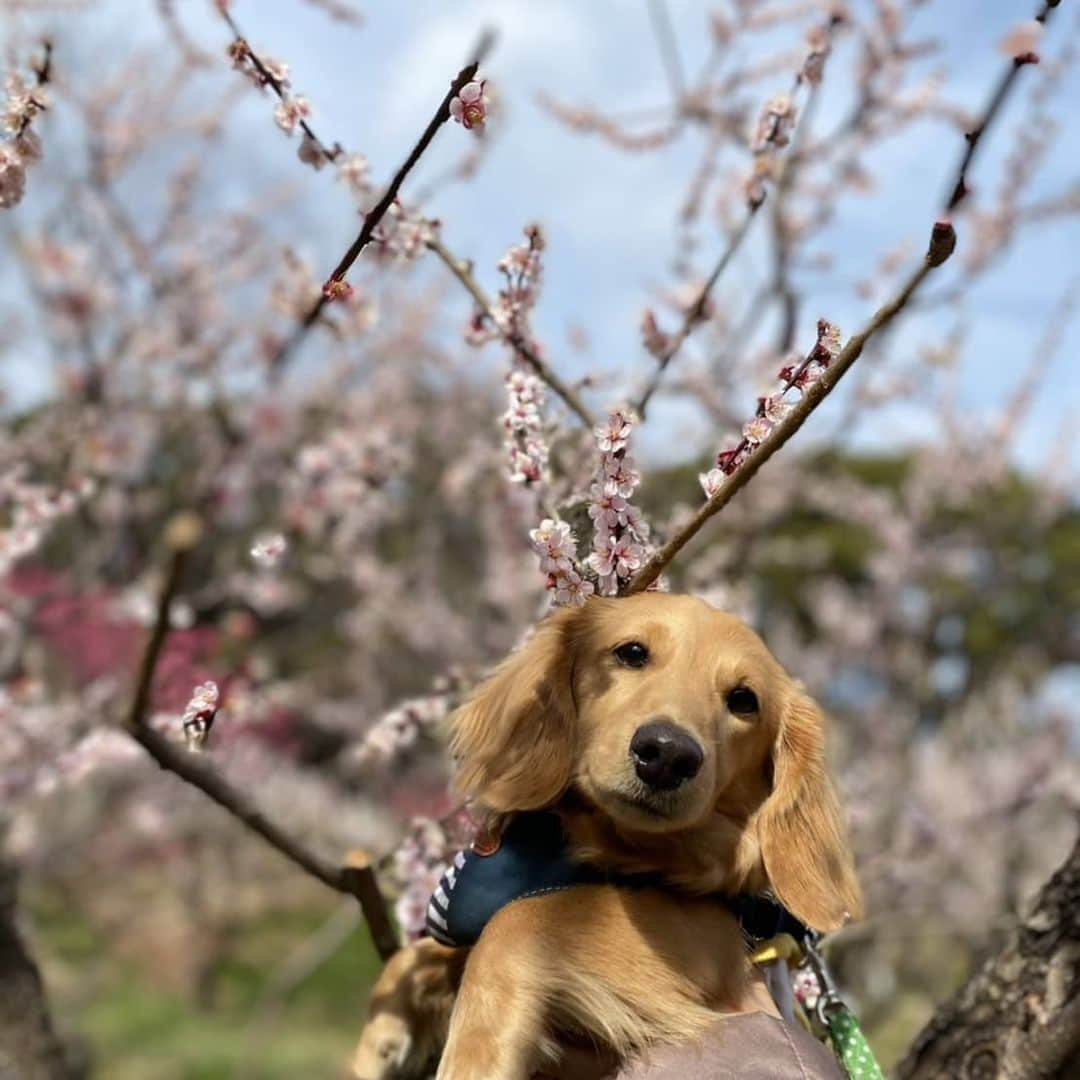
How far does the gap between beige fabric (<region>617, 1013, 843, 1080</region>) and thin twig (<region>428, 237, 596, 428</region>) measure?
1372 millimetres

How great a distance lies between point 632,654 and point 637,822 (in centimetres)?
28

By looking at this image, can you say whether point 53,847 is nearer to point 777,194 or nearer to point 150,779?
point 150,779

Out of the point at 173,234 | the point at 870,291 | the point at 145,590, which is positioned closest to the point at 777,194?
the point at 870,291

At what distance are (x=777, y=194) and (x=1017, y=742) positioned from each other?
881cm

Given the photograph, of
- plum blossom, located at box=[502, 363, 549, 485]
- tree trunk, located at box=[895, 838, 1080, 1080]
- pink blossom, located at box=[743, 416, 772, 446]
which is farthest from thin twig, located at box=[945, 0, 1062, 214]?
tree trunk, located at box=[895, 838, 1080, 1080]

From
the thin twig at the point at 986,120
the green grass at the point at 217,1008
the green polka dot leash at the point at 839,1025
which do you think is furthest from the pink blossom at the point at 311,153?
the green grass at the point at 217,1008

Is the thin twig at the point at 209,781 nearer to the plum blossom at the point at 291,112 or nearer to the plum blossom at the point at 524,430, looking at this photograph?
the plum blossom at the point at 524,430

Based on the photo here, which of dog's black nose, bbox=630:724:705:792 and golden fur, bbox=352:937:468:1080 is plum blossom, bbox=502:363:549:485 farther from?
golden fur, bbox=352:937:468:1080

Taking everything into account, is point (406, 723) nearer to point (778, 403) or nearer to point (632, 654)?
point (632, 654)

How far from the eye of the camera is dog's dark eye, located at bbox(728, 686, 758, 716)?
5.63ft

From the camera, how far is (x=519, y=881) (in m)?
1.64

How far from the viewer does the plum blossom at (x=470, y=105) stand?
58.9 inches

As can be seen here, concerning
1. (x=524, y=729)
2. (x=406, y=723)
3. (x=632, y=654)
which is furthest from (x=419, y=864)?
(x=632, y=654)

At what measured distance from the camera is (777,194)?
4.61 m
